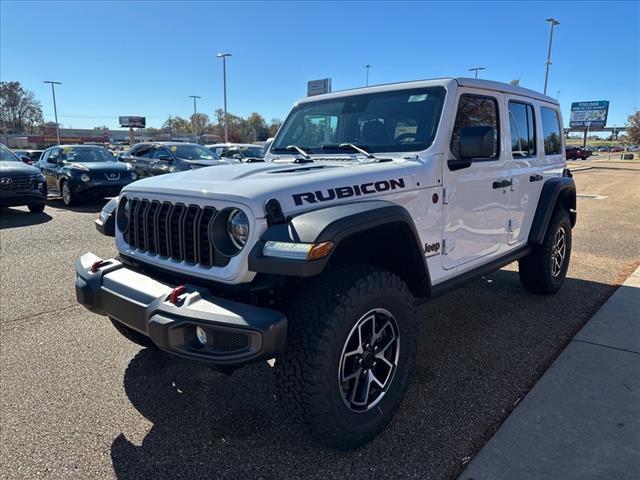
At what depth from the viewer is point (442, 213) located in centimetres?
313

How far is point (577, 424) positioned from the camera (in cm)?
271

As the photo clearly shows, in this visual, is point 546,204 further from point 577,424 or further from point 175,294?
point 175,294

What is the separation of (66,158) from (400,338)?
1265 cm

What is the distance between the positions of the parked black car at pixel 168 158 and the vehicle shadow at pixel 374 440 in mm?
9765

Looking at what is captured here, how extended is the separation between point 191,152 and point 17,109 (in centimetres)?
8603

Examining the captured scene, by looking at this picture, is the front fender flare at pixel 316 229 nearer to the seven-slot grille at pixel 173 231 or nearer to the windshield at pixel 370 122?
the seven-slot grille at pixel 173 231

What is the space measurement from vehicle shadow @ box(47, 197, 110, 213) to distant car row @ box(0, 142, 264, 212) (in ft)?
0.71

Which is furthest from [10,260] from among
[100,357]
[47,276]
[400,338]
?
[400,338]

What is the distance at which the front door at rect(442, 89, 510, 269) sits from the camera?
323 centimetres

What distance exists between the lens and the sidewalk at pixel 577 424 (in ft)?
7.67

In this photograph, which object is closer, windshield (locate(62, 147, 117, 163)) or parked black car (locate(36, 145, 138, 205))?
parked black car (locate(36, 145, 138, 205))

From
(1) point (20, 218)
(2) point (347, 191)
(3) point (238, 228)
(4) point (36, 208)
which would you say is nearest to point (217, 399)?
(3) point (238, 228)

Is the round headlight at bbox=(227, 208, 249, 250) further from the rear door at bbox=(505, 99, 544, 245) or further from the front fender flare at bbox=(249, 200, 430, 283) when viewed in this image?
the rear door at bbox=(505, 99, 544, 245)

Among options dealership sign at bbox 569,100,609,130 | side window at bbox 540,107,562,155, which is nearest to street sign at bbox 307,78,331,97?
side window at bbox 540,107,562,155
